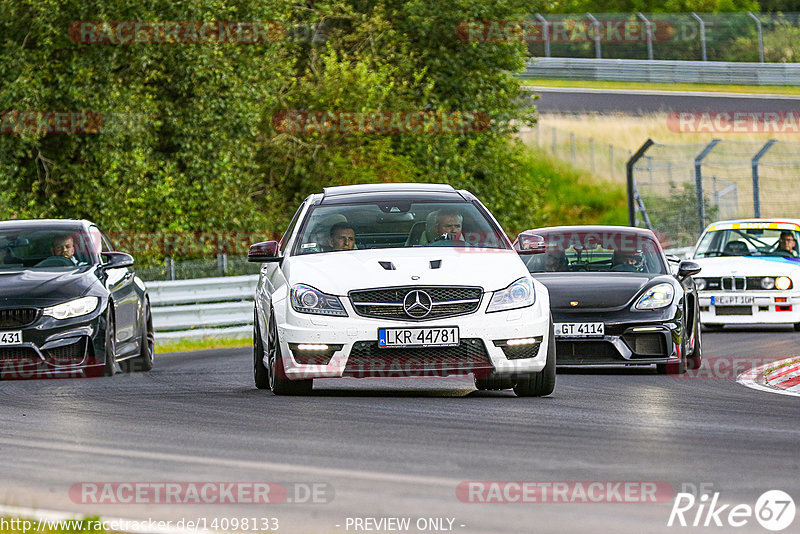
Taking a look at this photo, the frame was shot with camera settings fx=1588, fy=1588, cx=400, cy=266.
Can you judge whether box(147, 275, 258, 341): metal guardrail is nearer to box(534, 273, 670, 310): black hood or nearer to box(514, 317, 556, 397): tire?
box(534, 273, 670, 310): black hood

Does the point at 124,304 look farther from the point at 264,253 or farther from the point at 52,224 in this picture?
the point at 264,253

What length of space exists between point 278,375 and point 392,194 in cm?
180

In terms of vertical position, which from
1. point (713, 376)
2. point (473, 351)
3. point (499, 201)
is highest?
point (473, 351)

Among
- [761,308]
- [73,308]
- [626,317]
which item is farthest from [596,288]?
[761,308]

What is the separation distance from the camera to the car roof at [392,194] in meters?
12.2

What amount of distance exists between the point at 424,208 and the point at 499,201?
27762mm

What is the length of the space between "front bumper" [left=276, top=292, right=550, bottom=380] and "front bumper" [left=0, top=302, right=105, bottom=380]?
302 centimetres

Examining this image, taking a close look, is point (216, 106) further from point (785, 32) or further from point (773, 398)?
point (785, 32)

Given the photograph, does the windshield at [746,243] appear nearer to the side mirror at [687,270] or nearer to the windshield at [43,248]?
the side mirror at [687,270]

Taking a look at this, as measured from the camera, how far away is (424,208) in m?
12.1

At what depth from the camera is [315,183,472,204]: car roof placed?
12.2m

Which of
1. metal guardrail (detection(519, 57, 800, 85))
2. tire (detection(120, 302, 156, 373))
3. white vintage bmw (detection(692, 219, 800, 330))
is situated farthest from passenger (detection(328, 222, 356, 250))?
metal guardrail (detection(519, 57, 800, 85))

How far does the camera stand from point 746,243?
21.6 meters

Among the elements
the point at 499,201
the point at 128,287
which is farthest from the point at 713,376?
the point at 499,201
